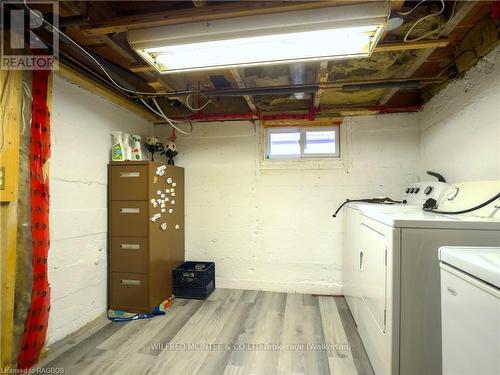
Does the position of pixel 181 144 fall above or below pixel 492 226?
above

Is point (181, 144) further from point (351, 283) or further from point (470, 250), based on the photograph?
point (470, 250)

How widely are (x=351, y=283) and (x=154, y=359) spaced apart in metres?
1.69

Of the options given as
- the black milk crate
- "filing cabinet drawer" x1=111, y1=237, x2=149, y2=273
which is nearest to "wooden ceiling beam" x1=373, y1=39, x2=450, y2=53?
"filing cabinet drawer" x1=111, y1=237, x2=149, y2=273

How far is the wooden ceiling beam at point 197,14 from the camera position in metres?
1.37

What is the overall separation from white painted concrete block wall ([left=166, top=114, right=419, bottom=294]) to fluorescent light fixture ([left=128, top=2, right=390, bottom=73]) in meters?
1.44

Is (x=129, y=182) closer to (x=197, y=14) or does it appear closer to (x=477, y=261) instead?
(x=197, y=14)

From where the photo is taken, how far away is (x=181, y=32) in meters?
1.47

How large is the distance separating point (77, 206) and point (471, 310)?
2.51 meters

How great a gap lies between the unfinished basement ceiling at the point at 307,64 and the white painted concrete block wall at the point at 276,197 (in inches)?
11.1

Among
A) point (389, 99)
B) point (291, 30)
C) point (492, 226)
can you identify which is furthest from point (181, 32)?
point (389, 99)

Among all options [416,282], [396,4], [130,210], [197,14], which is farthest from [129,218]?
[396,4]

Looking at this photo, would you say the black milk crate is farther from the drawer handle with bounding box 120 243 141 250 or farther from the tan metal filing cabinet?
the drawer handle with bounding box 120 243 141 250

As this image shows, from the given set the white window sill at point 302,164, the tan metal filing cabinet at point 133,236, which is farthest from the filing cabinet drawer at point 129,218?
the white window sill at point 302,164

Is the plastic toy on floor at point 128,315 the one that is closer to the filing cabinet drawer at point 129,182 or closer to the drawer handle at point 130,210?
the drawer handle at point 130,210
